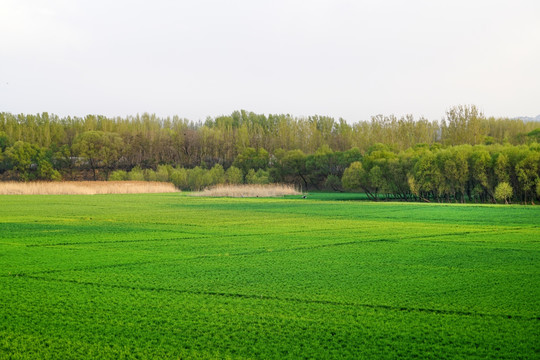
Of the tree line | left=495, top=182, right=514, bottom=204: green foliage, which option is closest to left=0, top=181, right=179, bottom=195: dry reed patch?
the tree line

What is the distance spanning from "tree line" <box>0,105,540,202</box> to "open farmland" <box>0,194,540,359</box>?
24.1 metres

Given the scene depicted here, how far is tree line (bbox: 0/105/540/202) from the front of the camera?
3650 cm

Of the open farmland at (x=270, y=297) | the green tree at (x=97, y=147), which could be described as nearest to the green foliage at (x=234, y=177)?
the green tree at (x=97, y=147)

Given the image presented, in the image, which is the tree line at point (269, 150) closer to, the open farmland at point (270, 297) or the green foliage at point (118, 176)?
the green foliage at point (118, 176)

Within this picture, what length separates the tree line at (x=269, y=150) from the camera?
36.5 m

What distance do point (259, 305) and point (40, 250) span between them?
5730mm

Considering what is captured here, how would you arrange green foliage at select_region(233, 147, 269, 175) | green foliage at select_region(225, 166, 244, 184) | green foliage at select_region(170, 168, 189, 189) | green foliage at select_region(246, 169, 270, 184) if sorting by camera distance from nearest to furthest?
1. green foliage at select_region(246, 169, 270, 184)
2. green foliage at select_region(170, 168, 189, 189)
3. green foliage at select_region(225, 166, 244, 184)
4. green foliage at select_region(233, 147, 269, 175)

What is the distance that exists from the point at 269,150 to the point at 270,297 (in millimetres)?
69236

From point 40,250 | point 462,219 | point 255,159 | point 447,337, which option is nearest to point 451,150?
point 462,219

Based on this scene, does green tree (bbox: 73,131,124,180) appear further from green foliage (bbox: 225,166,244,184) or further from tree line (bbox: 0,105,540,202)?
green foliage (bbox: 225,166,244,184)

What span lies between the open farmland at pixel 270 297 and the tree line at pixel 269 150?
24.1 m

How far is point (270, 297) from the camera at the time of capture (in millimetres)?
5973

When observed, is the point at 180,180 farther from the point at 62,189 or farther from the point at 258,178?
the point at 62,189

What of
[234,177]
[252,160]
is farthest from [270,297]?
[252,160]
